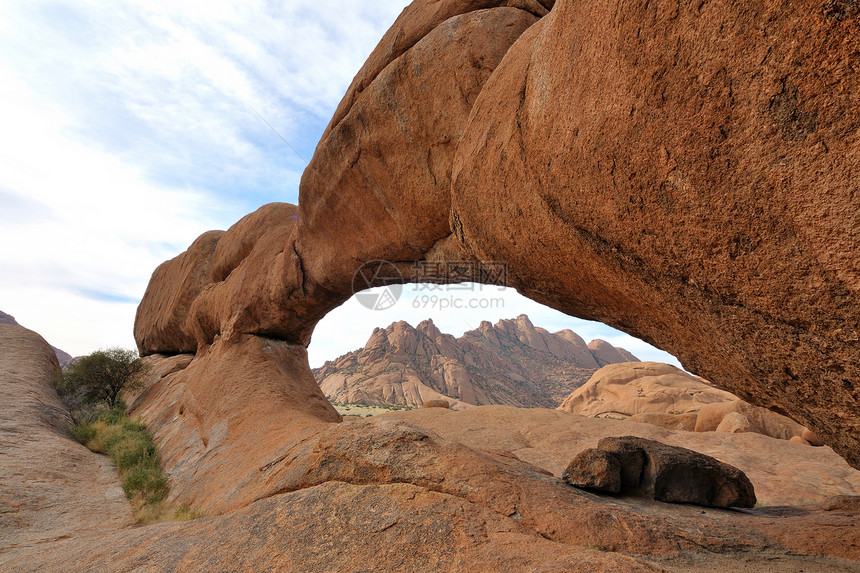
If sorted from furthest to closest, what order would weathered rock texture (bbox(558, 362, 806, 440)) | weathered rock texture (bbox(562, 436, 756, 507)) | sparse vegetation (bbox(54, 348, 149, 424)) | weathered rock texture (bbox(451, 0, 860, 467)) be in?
sparse vegetation (bbox(54, 348, 149, 424))
weathered rock texture (bbox(558, 362, 806, 440))
weathered rock texture (bbox(562, 436, 756, 507))
weathered rock texture (bbox(451, 0, 860, 467))

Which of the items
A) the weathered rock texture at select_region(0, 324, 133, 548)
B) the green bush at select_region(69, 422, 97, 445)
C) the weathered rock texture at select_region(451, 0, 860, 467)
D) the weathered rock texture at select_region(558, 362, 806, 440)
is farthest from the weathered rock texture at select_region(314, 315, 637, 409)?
the weathered rock texture at select_region(451, 0, 860, 467)

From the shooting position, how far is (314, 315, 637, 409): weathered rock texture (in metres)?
61.7

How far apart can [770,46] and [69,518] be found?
12022mm

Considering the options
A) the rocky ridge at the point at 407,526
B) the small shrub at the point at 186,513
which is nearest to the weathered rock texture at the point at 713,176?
the rocky ridge at the point at 407,526

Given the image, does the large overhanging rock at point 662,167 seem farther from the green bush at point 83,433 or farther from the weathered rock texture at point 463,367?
the weathered rock texture at point 463,367

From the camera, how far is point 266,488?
5.78 metres

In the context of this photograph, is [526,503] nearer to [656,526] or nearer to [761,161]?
[656,526]

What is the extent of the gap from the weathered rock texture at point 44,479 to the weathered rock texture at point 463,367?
38.1m

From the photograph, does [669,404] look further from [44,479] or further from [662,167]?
[44,479]

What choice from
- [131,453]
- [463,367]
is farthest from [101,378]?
[463,367]

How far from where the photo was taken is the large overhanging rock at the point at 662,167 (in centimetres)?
250

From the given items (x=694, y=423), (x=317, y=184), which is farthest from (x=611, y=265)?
(x=694, y=423)

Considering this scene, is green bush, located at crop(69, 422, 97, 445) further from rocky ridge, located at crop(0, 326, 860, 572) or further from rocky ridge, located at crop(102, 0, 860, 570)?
rocky ridge, located at crop(102, 0, 860, 570)

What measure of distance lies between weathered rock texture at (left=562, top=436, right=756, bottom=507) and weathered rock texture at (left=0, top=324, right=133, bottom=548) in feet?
28.9
